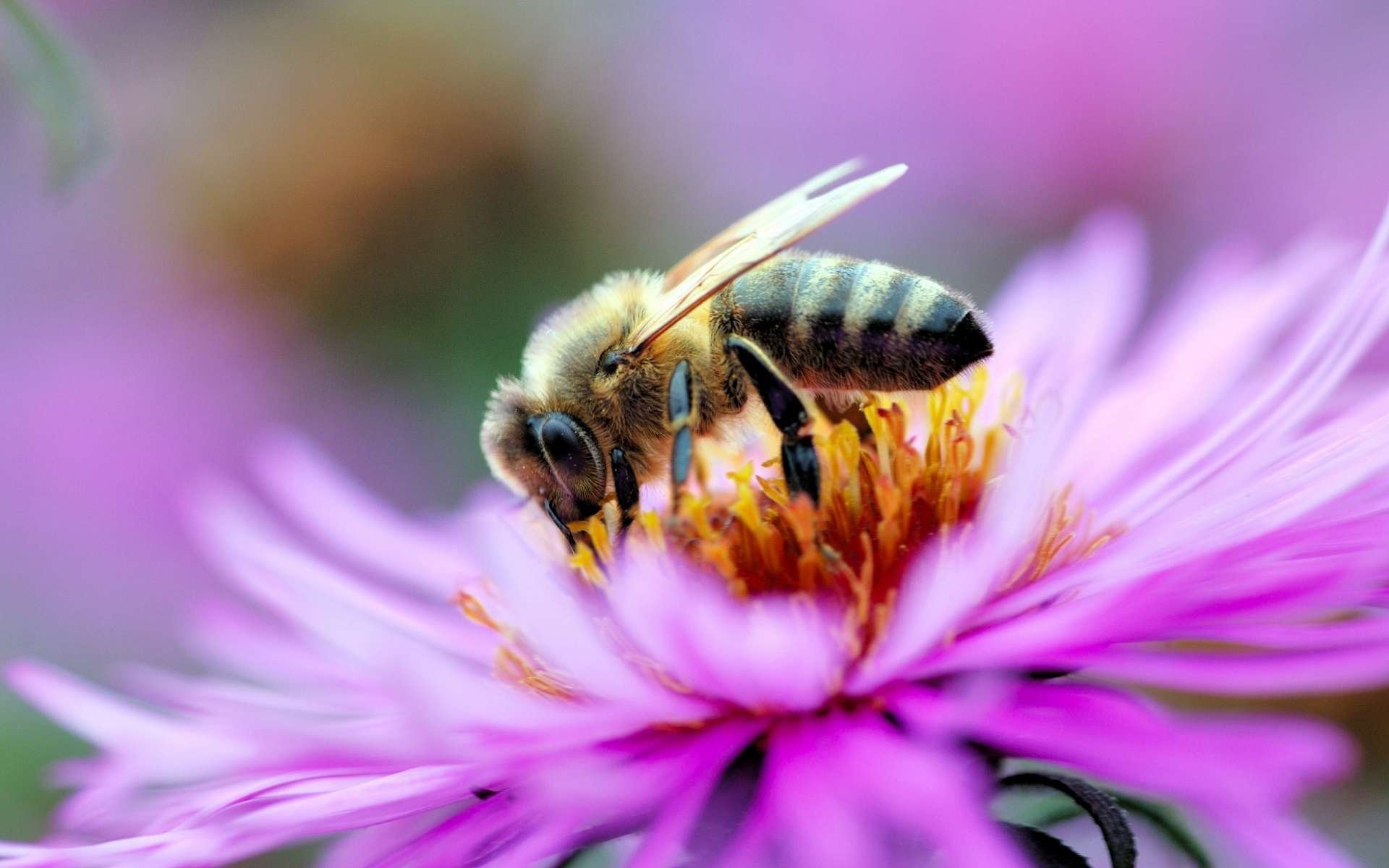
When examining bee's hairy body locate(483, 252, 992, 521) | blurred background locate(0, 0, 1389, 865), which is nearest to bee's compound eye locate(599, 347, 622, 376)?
bee's hairy body locate(483, 252, 992, 521)

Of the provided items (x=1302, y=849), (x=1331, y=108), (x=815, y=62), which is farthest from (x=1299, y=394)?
(x=815, y=62)

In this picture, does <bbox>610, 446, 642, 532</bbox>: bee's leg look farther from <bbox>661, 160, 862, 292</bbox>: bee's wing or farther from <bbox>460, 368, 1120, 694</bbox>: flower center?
<bbox>661, 160, 862, 292</bbox>: bee's wing

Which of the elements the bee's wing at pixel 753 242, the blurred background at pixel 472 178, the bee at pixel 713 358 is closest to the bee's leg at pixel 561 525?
the bee at pixel 713 358

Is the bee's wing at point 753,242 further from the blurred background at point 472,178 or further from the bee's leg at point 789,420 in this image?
the blurred background at point 472,178

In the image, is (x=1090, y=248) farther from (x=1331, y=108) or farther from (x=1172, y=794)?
(x=1172, y=794)

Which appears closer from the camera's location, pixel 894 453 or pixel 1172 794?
pixel 1172 794
